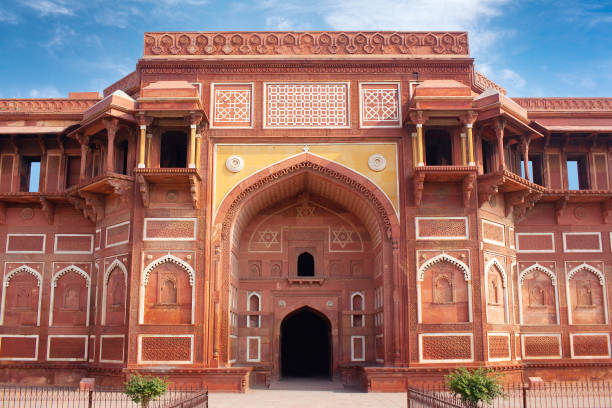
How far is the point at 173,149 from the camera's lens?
61.3ft

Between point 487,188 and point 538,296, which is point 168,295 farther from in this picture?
point 538,296

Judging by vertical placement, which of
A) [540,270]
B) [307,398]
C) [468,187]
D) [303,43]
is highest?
[303,43]

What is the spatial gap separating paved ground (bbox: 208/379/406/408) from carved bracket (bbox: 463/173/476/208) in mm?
4776

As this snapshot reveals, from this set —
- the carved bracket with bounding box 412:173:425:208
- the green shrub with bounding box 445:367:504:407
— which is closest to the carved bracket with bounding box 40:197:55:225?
the carved bracket with bounding box 412:173:425:208

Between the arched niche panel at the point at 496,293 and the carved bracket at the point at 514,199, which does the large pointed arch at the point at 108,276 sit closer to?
the arched niche panel at the point at 496,293

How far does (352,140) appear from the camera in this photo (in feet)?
54.9

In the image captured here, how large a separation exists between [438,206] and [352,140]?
2687mm

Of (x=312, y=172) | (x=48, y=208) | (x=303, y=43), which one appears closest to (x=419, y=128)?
(x=312, y=172)

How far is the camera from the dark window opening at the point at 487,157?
57.1 ft

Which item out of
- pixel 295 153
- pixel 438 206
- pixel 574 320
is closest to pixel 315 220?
pixel 295 153

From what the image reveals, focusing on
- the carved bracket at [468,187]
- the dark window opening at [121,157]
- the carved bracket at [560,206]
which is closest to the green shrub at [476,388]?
the carved bracket at [468,187]

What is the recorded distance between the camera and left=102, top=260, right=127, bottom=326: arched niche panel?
16.1 metres

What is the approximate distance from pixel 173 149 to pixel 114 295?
451cm

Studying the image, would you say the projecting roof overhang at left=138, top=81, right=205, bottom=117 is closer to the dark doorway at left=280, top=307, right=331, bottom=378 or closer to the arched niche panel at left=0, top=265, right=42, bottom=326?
the arched niche panel at left=0, top=265, right=42, bottom=326
